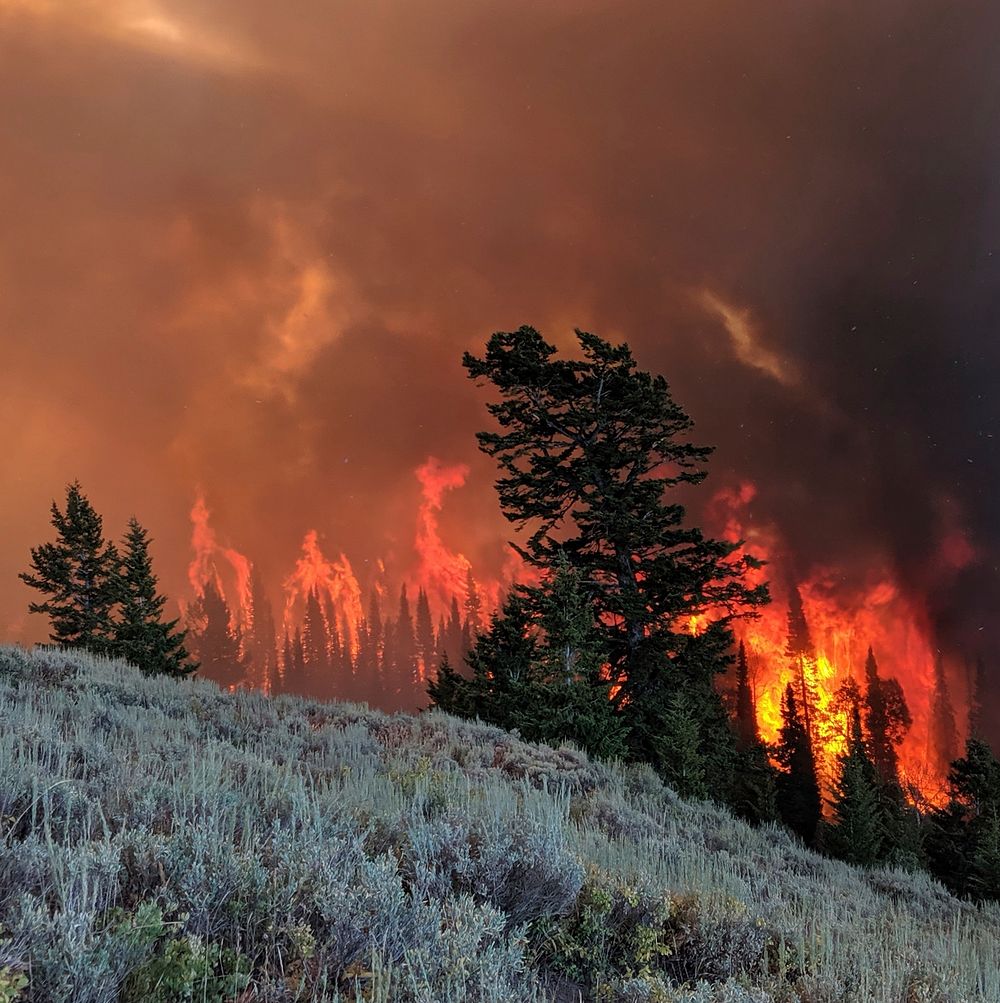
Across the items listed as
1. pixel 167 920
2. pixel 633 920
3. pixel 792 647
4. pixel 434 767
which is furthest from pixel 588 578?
pixel 792 647

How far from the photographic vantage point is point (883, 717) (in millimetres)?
82438

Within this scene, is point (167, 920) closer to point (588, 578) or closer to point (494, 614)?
point (588, 578)

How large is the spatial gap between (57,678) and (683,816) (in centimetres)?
958

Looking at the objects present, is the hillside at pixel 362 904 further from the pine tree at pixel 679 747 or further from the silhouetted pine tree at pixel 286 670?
the silhouetted pine tree at pixel 286 670

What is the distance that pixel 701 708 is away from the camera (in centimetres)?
3103

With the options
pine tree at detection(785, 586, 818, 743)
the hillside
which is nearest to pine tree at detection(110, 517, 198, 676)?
the hillside

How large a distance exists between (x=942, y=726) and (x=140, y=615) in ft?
458

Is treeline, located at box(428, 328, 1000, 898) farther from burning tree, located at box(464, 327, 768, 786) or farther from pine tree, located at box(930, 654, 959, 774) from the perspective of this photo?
pine tree, located at box(930, 654, 959, 774)

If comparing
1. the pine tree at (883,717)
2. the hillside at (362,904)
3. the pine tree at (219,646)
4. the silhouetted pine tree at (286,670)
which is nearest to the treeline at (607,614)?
the hillside at (362,904)

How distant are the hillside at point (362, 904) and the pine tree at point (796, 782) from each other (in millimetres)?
45193

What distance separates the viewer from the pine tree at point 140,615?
35.8 meters

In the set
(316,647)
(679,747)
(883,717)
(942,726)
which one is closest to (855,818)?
(679,747)

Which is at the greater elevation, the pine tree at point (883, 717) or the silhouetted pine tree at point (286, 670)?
the silhouetted pine tree at point (286, 670)

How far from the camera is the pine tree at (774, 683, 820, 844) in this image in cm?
4541
